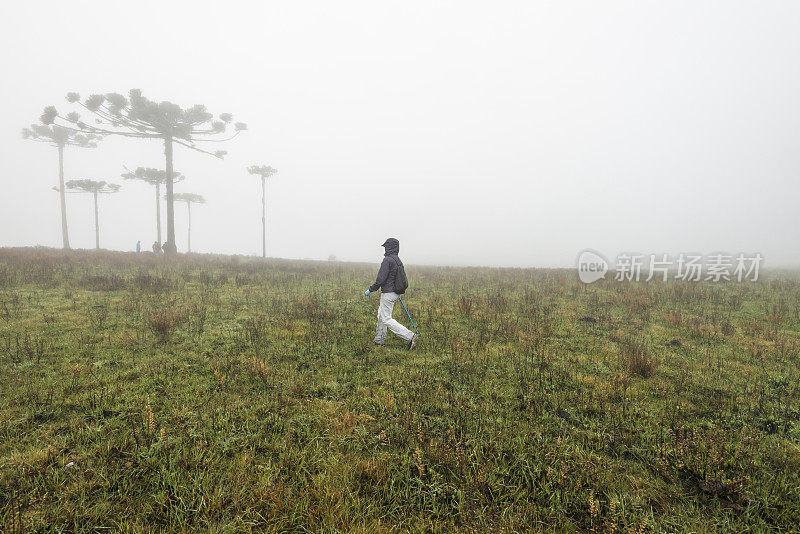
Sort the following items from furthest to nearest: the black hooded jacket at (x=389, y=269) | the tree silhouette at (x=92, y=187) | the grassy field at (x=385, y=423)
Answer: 1. the tree silhouette at (x=92, y=187)
2. the black hooded jacket at (x=389, y=269)
3. the grassy field at (x=385, y=423)

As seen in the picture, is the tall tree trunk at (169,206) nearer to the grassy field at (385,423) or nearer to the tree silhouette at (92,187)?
the tree silhouette at (92,187)

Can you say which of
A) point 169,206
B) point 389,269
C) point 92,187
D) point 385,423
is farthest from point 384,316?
point 92,187

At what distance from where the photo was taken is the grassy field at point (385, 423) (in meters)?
2.66

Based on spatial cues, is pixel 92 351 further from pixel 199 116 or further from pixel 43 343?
pixel 199 116

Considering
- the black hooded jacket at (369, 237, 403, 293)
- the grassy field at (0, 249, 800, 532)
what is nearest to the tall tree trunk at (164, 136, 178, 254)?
the grassy field at (0, 249, 800, 532)

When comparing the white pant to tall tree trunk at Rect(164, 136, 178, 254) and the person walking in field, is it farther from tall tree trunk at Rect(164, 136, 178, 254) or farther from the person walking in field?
tall tree trunk at Rect(164, 136, 178, 254)

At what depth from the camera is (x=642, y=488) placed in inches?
117

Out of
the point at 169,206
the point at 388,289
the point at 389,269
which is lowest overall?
the point at 388,289

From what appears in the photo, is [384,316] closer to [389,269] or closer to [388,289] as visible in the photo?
[388,289]

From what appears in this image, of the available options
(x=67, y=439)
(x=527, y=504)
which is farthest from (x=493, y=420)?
(x=67, y=439)

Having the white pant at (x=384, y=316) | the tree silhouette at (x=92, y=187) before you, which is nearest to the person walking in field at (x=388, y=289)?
the white pant at (x=384, y=316)

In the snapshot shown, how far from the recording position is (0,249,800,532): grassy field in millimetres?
2656

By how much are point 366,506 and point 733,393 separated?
225 inches

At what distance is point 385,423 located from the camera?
12.5 ft
